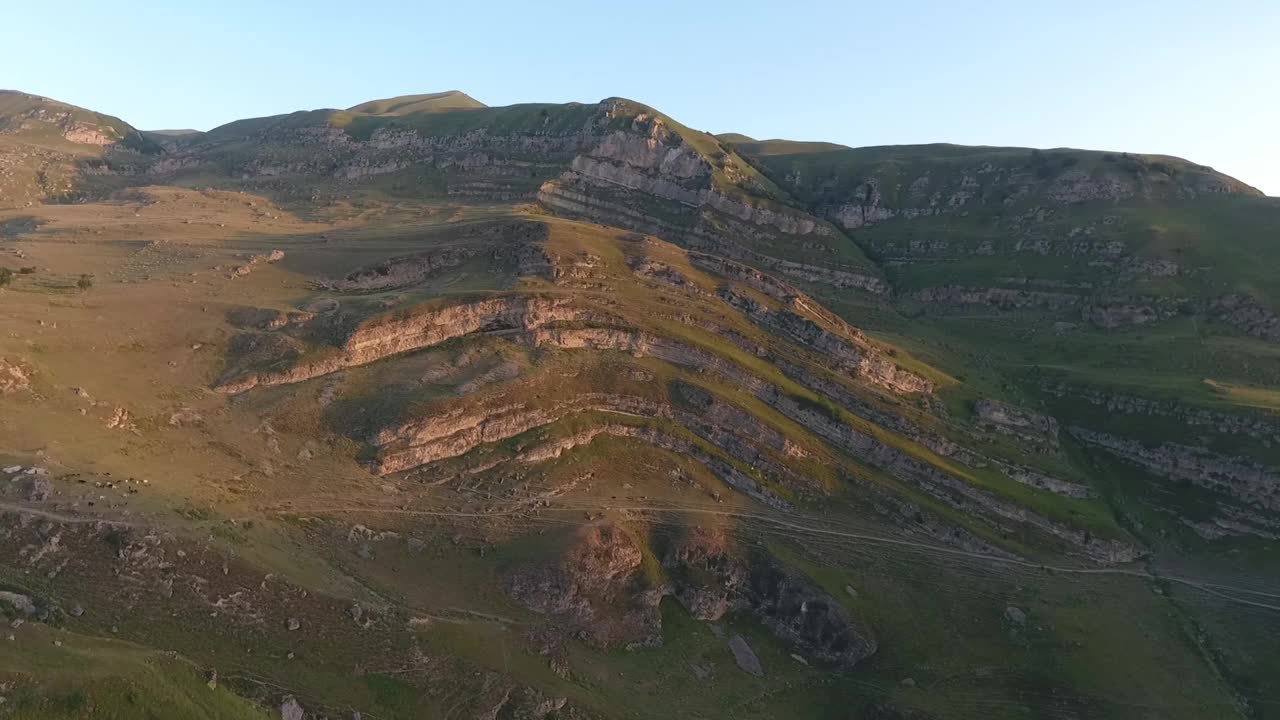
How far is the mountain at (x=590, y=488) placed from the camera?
48.0m

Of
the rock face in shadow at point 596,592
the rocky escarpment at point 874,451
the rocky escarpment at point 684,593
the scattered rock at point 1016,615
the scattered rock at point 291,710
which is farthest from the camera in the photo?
the rocky escarpment at point 874,451

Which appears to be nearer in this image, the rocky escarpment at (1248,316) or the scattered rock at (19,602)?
the scattered rock at (19,602)

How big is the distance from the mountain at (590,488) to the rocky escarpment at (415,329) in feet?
1.22

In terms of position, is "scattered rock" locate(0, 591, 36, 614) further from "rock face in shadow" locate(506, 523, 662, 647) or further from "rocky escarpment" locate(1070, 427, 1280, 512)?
"rocky escarpment" locate(1070, 427, 1280, 512)

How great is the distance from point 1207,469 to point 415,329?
93265 millimetres

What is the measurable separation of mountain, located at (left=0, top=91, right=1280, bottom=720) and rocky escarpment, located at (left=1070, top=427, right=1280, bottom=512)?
441 mm

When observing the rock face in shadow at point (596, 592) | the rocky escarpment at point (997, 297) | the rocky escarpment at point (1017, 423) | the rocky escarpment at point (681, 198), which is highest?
the rocky escarpment at point (681, 198)

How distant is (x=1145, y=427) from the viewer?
308 feet

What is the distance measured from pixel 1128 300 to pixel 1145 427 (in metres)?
49.1

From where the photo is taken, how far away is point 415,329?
81.8 metres

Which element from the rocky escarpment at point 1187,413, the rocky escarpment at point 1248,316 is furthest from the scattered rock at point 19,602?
the rocky escarpment at point 1248,316

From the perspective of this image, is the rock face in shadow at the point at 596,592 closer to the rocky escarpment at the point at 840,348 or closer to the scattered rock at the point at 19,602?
the scattered rock at the point at 19,602

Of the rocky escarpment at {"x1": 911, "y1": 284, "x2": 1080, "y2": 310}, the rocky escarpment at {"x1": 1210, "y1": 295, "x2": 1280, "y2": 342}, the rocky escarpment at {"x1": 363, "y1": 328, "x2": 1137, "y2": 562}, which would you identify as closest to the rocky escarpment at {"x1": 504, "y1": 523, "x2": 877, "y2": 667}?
the rocky escarpment at {"x1": 363, "y1": 328, "x2": 1137, "y2": 562}

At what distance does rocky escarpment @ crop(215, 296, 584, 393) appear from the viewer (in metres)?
72.9
